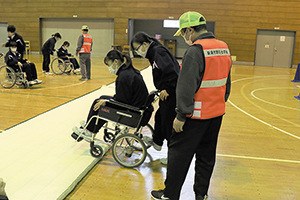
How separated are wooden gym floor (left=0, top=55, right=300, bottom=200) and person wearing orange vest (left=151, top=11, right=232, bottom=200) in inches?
19.7

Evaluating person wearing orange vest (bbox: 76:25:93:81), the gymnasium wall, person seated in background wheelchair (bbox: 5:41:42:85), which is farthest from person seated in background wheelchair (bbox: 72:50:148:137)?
the gymnasium wall

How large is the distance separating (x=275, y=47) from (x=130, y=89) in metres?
14.0

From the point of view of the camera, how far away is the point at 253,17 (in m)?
14.5

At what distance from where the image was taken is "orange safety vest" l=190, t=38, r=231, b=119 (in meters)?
1.80

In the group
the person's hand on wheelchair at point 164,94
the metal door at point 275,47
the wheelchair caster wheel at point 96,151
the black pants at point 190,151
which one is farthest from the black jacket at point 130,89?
the metal door at point 275,47

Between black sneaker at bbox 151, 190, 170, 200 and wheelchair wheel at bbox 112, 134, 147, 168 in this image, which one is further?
wheelchair wheel at bbox 112, 134, 147, 168

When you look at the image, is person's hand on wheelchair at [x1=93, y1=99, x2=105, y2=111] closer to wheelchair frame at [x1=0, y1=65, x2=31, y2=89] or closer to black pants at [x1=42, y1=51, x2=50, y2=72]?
wheelchair frame at [x1=0, y1=65, x2=31, y2=89]

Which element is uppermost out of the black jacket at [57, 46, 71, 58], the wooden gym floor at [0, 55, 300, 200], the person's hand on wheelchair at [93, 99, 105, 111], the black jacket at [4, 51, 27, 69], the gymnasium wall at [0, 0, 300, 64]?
the gymnasium wall at [0, 0, 300, 64]

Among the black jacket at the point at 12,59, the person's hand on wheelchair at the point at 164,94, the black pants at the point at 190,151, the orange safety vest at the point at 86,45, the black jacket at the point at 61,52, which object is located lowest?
the black pants at the point at 190,151

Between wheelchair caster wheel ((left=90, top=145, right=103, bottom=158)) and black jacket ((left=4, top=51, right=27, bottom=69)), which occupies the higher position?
black jacket ((left=4, top=51, right=27, bottom=69))

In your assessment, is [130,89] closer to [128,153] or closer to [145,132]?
[128,153]

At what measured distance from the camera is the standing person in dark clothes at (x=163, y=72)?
2482mm

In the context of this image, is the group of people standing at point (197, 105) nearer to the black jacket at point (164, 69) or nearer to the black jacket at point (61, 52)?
the black jacket at point (164, 69)

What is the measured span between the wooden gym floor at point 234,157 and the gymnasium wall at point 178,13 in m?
9.22
